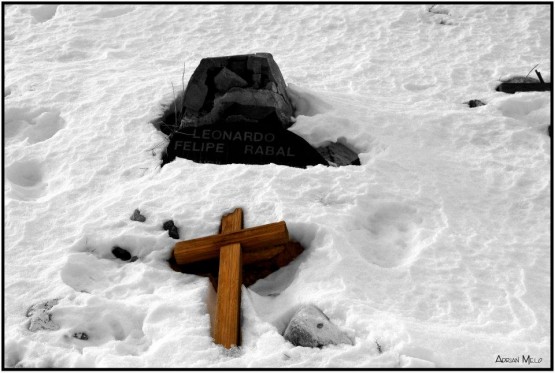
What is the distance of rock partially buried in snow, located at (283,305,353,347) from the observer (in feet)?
11.9

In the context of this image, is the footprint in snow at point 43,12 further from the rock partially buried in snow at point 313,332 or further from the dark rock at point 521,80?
the rock partially buried in snow at point 313,332

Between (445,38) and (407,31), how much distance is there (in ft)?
1.75

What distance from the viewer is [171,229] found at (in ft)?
15.5

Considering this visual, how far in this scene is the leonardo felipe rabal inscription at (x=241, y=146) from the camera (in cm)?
570

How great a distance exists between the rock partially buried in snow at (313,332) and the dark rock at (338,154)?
7.11 feet

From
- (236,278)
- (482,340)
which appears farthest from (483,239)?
(236,278)

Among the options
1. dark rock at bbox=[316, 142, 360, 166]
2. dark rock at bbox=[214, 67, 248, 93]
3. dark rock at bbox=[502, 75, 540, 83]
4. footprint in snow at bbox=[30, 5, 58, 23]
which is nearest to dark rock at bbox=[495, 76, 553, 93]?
dark rock at bbox=[502, 75, 540, 83]

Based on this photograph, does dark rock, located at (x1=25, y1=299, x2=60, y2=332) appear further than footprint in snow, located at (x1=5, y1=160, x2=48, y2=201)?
No

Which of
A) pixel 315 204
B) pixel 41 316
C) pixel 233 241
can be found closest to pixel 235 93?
pixel 315 204

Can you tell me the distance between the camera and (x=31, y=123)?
21.3 ft

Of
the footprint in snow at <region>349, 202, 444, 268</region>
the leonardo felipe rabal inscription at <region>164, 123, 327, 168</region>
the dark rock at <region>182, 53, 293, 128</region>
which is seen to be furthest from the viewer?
the dark rock at <region>182, 53, 293, 128</region>

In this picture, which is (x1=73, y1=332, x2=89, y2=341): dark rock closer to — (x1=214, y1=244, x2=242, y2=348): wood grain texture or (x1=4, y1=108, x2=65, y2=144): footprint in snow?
(x1=214, y1=244, x2=242, y2=348): wood grain texture

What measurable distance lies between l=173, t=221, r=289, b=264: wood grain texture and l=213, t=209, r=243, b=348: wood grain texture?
0.07 m

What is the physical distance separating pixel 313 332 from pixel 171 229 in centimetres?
153
